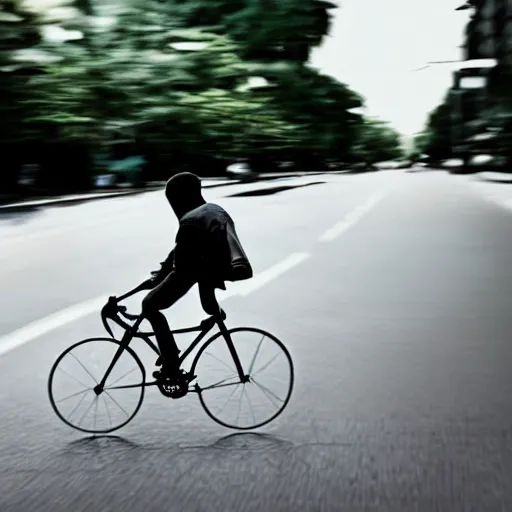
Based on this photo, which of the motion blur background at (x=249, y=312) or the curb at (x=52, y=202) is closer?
the motion blur background at (x=249, y=312)

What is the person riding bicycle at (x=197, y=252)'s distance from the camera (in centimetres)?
517

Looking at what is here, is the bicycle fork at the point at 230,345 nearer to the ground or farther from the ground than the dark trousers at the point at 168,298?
nearer to the ground

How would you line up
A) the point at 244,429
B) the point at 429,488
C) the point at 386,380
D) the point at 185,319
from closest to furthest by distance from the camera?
the point at 429,488 < the point at 244,429 < the point at 386,380 < the point at 185,319

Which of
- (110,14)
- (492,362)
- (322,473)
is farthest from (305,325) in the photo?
(110,14)

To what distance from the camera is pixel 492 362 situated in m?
8.07

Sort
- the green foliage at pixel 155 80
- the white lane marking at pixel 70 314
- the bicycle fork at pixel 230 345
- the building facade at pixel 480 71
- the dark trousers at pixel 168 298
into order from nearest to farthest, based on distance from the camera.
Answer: the dark trousers at pixel 168 298
the bicycle fork at pixel 230 345
the white lane marking at pixel 70 314
the green foliage at pixel 155 80
the building facade at pixel 480 71

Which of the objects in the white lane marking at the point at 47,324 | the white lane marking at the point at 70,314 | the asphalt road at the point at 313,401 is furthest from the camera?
the white lane marking at the point at 70,314

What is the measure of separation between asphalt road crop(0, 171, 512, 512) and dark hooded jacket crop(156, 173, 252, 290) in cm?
88

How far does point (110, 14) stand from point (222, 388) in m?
39.1

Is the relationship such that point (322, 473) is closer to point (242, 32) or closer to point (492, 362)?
point (492, 362)

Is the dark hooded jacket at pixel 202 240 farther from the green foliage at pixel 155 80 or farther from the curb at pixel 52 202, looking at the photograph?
the green foliage at pixel 155 80

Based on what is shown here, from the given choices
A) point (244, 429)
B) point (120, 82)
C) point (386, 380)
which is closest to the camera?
point (244, 429)

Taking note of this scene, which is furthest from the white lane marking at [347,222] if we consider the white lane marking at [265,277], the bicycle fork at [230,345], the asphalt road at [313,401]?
the bicycle fork at [230,345]

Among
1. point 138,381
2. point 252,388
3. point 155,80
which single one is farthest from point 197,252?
point 155,80
